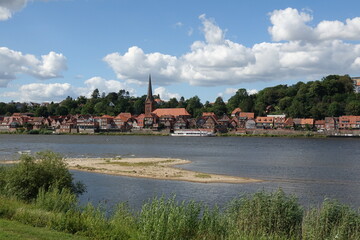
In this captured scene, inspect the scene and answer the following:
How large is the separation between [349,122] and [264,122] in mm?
31361

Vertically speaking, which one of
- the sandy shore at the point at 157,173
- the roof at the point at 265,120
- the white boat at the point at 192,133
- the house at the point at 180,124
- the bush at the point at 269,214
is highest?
the roof at the point at 265,120

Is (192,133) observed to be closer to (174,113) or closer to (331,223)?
→ (174,113)

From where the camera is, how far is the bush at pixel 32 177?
2322cm

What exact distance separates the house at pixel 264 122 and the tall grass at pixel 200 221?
145 meters

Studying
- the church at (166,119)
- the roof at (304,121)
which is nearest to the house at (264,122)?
the roof at (304,121)

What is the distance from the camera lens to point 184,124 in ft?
574

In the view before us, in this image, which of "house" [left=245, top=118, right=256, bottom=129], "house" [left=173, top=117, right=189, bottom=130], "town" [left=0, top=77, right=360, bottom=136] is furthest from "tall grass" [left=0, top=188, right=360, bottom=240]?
"house" [left=173, top=117, right=189, bottom=130]

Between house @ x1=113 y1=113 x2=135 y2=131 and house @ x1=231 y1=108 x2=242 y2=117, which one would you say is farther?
house @ x1=231 y1=108 x2=242 y2=117

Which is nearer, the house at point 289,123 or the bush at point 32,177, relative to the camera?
the bush at point 32,177

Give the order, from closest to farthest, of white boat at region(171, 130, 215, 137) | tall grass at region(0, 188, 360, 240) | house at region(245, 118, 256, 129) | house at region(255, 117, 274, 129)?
tall grass at region(0, 188, 360, 240) < house at region(255, 117, 274, 129) < white boat at region(171, 130, 215, 137) < house at region(245, 118, 256, 129)

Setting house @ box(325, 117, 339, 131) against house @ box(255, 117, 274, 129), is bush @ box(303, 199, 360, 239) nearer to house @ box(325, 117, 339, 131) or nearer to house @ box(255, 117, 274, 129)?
house @ box(325, 117, 339, 131)

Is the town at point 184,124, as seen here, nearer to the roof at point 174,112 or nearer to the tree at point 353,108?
the roof at point 174,112

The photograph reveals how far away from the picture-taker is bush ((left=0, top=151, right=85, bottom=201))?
23219 mm

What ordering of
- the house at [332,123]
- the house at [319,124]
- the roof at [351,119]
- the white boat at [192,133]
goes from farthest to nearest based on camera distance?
the white boat at [192,133]
the house at [319,124]
the house at [332,123]
the roof at [351,119]
